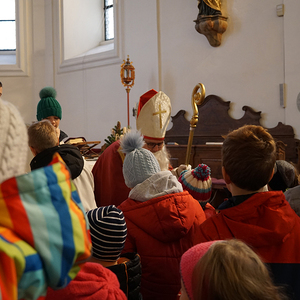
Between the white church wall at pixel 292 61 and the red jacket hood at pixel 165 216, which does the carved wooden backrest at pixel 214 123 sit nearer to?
the white church wall at pixel 292 61

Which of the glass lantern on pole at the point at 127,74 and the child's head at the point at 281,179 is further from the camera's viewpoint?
the glass lantern on pole at the point at 127,74

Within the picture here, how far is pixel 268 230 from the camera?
1.40 meters

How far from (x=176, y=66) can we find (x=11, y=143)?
748cm

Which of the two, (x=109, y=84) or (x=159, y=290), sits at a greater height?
(x=109, y=84)

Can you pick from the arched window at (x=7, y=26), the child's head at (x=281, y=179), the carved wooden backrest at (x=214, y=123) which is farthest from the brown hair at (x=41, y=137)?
the arched window at (x=7, y=26)

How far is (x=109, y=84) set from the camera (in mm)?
8969

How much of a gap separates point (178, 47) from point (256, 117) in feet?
7.74

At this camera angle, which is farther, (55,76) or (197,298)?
(55,76)

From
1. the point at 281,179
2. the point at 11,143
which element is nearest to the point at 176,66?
the point at 281,179

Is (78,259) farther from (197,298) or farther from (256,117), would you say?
(256,117)

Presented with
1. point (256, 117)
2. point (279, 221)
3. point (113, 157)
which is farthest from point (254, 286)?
point (256, 117)

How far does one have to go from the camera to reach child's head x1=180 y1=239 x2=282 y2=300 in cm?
95

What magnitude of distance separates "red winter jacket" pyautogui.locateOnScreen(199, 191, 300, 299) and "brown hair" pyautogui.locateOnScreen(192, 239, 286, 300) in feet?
1.29

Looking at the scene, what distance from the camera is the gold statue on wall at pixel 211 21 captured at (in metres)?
7.12
